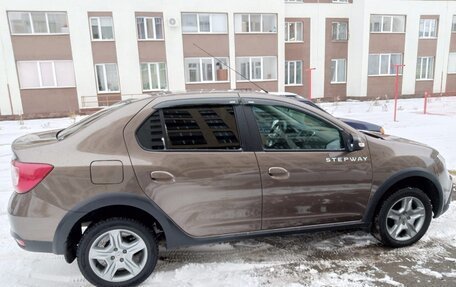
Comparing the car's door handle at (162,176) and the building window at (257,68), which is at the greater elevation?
the building window at (257,68)

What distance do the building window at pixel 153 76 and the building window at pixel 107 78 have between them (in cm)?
149

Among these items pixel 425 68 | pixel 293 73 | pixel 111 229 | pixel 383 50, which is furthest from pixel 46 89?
pixel 425 68

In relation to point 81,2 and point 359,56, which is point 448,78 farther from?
point 81,2

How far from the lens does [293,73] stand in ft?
73.8

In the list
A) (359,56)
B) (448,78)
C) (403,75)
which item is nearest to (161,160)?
(359,56)

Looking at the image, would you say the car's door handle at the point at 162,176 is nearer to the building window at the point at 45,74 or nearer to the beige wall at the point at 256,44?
the building window at the point at 45,74

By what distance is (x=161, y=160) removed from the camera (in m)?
2.84

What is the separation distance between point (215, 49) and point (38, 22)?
9.34 metres

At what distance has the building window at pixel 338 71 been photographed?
76.0ft

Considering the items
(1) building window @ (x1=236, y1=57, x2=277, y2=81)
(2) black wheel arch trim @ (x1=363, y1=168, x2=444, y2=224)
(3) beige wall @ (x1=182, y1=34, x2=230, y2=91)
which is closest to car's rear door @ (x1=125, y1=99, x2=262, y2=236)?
(2) black wheel arch trim @ (x1=363, y1=168, x2=444, y2=224)

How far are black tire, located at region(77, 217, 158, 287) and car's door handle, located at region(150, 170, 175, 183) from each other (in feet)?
1.42

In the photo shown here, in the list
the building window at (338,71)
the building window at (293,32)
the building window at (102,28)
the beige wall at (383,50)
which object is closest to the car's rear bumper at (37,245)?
the building window at (102,28)

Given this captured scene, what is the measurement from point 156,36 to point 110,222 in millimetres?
17880

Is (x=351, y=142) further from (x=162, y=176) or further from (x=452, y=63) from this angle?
(x=452, y=63)
